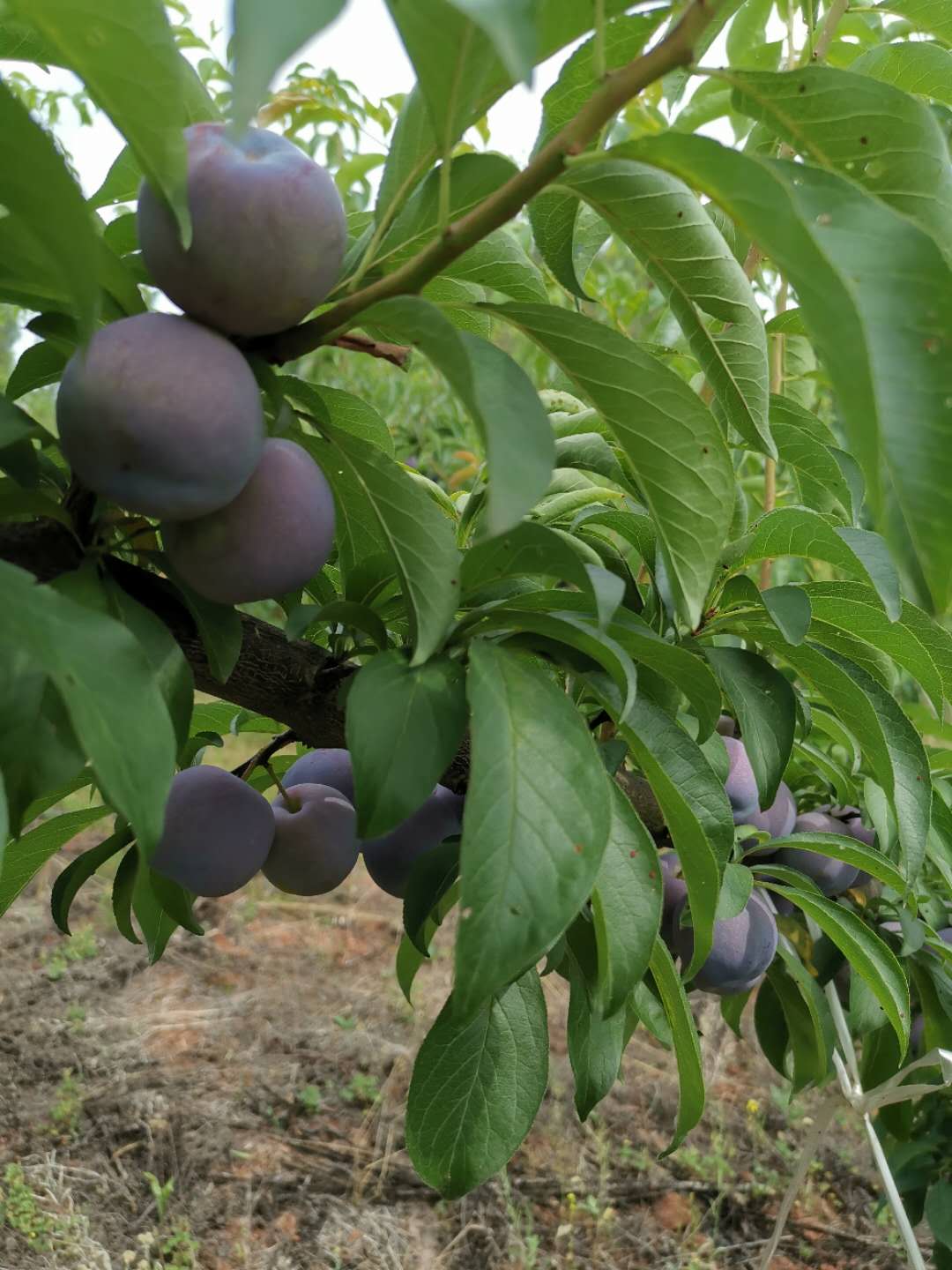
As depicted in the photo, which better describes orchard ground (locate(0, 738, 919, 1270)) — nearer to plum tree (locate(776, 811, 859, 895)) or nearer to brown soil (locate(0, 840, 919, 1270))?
brown soil (locate(0, 840, 919, 1270))

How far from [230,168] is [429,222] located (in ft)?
0.30

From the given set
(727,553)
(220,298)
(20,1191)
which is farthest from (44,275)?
(20,1191)

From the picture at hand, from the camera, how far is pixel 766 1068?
6.07 ft

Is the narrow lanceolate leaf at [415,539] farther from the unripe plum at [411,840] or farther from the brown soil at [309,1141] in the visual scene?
the brown soil at [309,1141]

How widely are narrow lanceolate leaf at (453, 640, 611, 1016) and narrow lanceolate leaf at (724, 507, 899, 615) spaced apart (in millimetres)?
188

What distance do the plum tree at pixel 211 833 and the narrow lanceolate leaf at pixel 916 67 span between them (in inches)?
18.0

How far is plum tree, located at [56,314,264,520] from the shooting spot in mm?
307

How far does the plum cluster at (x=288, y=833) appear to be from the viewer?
496mm

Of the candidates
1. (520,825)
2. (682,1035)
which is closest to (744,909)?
(682,1035)

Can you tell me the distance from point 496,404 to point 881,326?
10cm

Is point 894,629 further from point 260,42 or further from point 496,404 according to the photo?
point 260,42

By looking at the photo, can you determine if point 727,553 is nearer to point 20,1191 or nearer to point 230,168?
point 230,168

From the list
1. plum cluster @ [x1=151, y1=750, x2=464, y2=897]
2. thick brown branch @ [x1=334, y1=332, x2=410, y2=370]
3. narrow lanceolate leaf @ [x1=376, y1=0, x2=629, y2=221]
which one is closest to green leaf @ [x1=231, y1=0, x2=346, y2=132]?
narrow lanceolate leaf @ [x1=376, y1=0, x2=629, y2=221]

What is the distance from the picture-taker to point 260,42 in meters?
0.21
